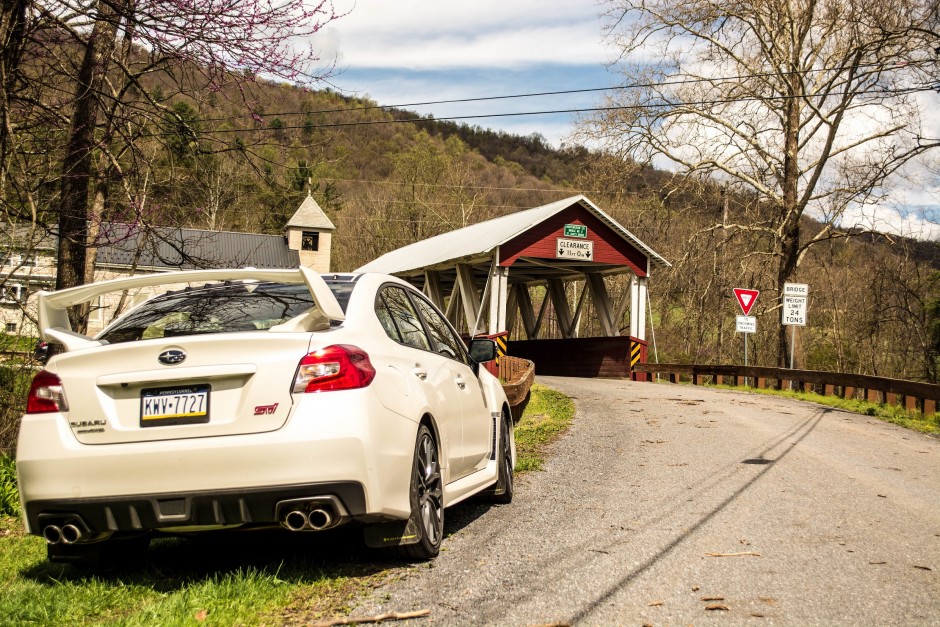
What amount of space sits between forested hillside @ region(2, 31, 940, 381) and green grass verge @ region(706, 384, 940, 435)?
23.5 ft

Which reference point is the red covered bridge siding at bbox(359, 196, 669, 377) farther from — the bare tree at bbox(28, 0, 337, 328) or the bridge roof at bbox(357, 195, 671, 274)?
the bare tree at bbox(28, 0, 337, 328)

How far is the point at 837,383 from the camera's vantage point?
21891 millimetres

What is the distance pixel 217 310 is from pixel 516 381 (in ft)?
33.4

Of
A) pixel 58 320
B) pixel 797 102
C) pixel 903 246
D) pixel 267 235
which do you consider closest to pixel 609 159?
pixel 797 102

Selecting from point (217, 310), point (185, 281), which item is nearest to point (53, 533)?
point (217, 310)

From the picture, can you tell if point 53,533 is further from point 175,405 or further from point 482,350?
point 482,350

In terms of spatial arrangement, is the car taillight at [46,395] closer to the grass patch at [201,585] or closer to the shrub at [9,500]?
the grass patch at [201,585]

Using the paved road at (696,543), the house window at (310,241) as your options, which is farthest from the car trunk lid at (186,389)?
the house window at (310,241)

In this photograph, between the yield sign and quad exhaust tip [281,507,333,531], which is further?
the yield sign

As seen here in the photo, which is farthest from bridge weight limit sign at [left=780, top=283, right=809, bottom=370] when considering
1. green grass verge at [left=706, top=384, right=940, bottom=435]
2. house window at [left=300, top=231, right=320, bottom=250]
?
house window at [left=300, top=231, right=320, bottom=250]

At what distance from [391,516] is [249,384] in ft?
3.31

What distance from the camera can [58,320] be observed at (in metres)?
5.30

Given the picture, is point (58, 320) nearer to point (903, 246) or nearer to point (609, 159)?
point (609, 159)

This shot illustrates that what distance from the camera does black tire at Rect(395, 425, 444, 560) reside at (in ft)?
16.5
